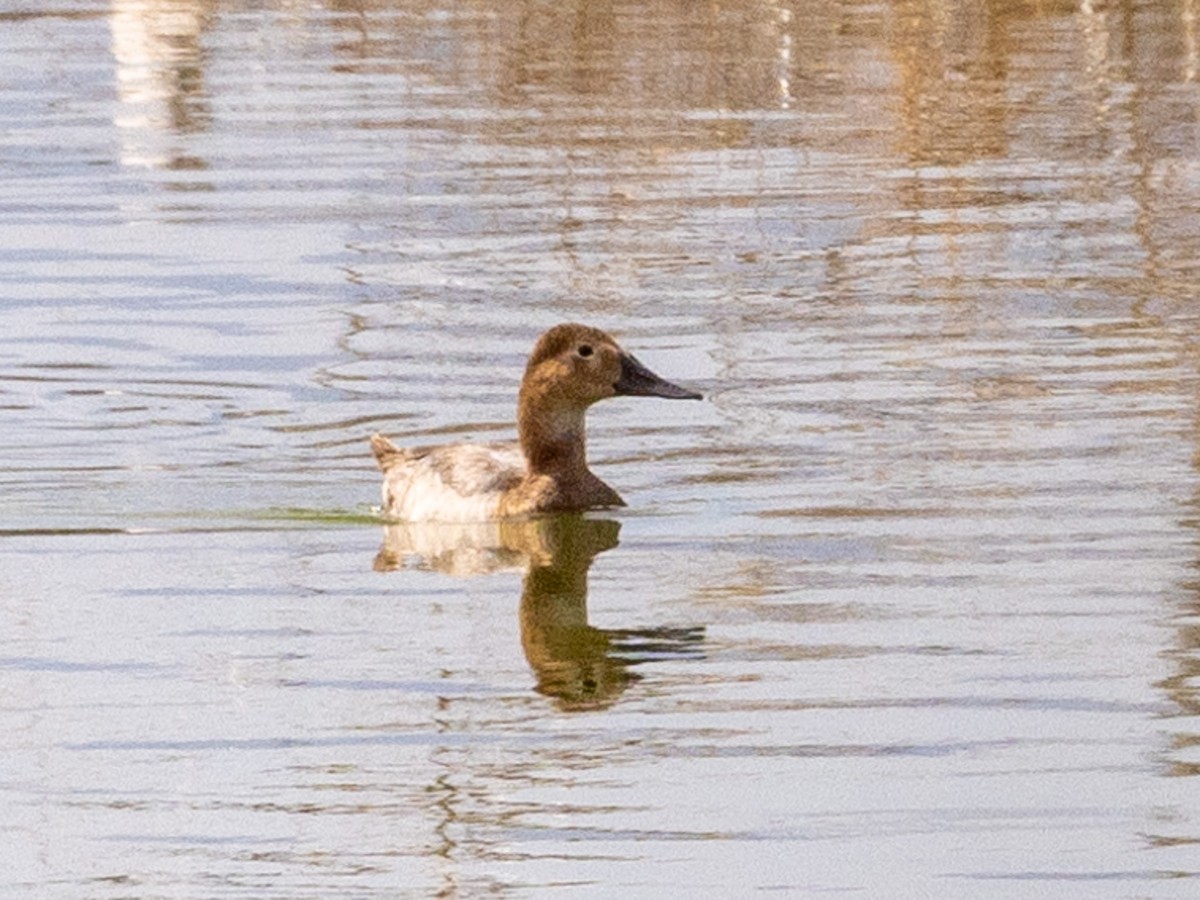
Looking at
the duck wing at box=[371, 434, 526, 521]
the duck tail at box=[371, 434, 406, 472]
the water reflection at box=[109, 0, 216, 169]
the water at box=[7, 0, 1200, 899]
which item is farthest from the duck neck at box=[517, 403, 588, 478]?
the water reflection at box=[109, 0, 216, 169]

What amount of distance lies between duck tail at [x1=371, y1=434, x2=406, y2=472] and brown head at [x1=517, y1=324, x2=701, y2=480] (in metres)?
0.42

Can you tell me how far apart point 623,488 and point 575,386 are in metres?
0.42

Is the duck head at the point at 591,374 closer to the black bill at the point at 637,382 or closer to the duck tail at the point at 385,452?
the black bill at the point at 637,382

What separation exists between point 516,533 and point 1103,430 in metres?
2.12

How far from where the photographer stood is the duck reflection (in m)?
9.16

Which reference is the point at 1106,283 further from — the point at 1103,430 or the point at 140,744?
the point at 140,744

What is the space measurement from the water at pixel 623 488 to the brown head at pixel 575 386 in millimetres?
363

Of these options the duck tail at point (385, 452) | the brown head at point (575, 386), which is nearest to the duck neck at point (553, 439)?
the brown head at point (575, 386)

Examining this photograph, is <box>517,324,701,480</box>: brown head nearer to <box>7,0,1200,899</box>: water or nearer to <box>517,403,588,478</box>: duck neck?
<box>517,403,588,478</box>: duck neck

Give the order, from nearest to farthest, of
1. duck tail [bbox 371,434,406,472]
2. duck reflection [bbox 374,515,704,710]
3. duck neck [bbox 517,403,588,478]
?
duck reflection [bbox 374,515,704,710] < duck neck [bbox 517,403,588,478] < duck tail [bbox 371,434,406,472]

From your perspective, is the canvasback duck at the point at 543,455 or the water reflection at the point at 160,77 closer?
the canvasback duck at the point at 543,455

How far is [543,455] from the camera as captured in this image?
39.1 feet

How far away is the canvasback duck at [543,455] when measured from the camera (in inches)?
464

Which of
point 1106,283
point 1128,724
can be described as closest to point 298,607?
point 1128,724
